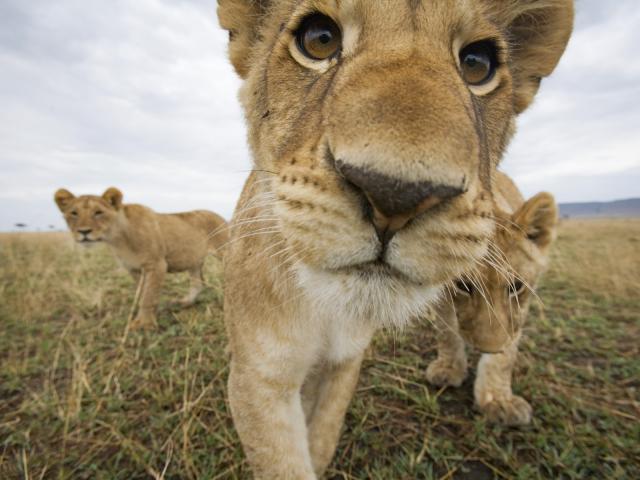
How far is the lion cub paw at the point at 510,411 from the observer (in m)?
2.38

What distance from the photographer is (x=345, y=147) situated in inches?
34.5

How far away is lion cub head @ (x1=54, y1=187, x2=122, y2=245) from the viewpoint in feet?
17.8

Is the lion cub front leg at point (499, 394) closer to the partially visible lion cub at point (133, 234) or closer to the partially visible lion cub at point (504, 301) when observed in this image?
the partially visible lion cub at point (504, 301)

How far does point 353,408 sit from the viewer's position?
258 cm

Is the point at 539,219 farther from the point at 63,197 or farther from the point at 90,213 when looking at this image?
the point at 63,197

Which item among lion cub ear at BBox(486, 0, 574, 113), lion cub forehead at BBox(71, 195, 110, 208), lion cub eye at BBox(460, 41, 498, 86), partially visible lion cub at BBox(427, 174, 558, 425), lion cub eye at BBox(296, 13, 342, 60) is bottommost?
partially visible lion cub at BBox(427, 174, 558, 425)

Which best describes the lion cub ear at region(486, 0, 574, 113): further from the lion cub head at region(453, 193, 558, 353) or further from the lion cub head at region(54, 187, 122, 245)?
the lion cub head at region(54, 187, 122, 245)

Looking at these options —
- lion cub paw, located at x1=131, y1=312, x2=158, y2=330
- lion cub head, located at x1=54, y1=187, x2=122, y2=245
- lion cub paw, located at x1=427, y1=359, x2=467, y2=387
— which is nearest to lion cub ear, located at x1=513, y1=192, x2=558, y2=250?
lion cub paw, located at x1=427, y1=359, x2=467, y2=387

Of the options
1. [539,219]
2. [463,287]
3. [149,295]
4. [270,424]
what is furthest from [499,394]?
[149,295]

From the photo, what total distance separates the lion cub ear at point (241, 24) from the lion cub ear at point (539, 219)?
1621 mm

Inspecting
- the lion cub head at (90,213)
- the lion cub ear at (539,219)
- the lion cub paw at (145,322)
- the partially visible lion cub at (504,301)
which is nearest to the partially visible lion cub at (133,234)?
the lion cub head at (90,213)

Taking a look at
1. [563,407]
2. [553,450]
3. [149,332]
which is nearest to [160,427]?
[149,332]

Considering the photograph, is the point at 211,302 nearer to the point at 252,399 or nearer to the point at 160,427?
the point at 160,427

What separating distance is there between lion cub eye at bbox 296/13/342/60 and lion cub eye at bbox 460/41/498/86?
1.62ft
